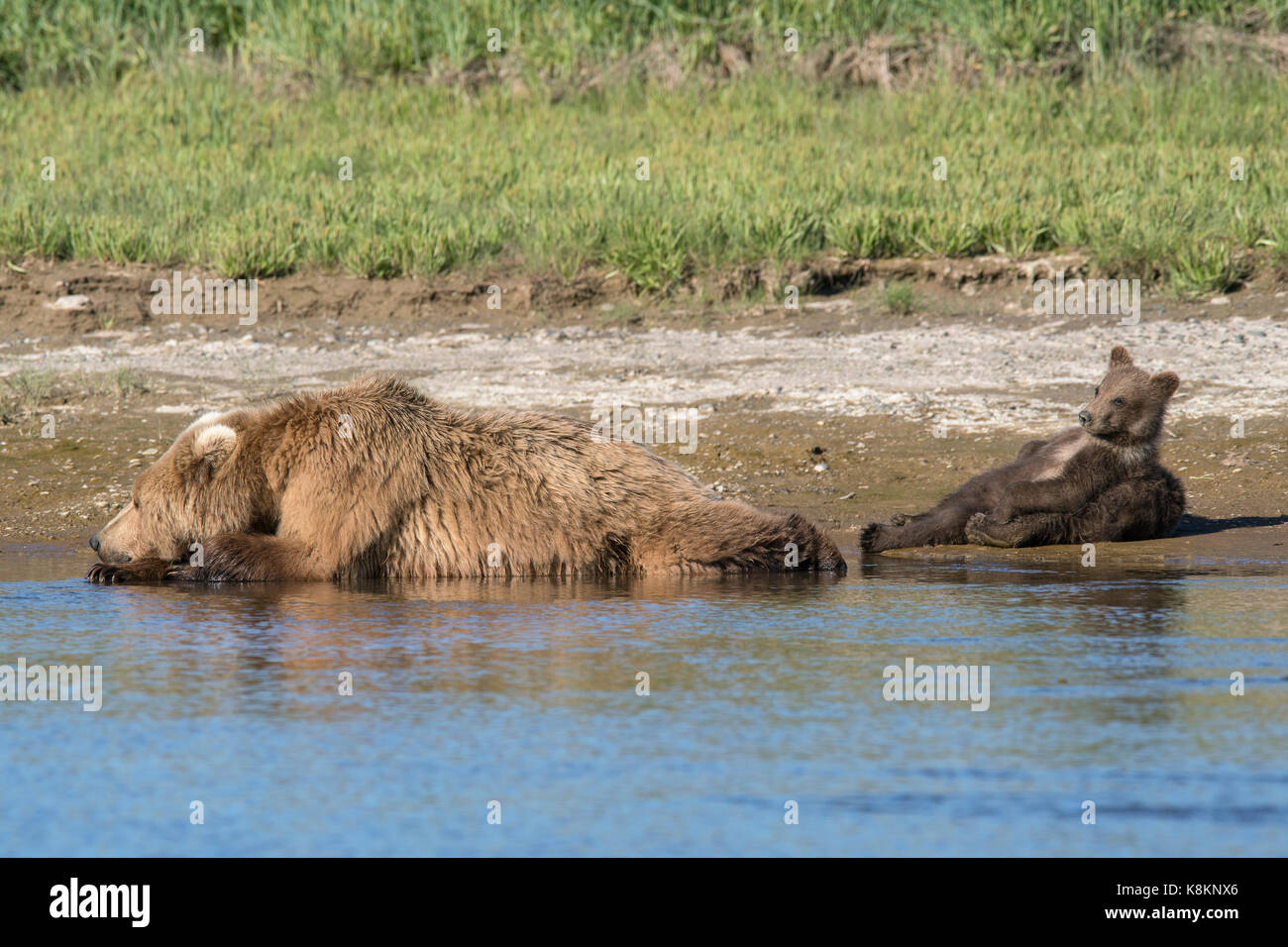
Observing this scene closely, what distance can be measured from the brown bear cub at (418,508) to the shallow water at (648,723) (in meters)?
0.26

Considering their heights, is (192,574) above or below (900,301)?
below

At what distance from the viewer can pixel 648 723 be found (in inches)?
203

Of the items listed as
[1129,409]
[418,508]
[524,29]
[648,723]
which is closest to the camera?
[648,723]

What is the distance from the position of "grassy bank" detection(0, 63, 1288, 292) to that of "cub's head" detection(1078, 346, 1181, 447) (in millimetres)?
4273

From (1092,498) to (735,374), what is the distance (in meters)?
3.37

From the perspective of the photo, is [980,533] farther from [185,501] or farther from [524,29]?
[524,29]

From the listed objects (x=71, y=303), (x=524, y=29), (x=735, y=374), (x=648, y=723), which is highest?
(x=524, y=29)

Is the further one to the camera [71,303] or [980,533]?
[71,303]

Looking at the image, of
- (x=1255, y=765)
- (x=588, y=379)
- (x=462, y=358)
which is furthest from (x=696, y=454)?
(x=1255, y=765)

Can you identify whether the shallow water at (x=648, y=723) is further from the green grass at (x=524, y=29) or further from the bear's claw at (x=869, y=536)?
the green grass at (x=524, y=29)

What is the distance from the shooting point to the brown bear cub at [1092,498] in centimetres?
874

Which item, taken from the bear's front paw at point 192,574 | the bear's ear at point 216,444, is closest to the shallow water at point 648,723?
the bear's front paw at point 192,574

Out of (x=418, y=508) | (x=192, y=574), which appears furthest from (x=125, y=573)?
(x=418, y=508)

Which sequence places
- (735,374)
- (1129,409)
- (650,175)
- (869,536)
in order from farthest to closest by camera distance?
(650,175)
(735,374)
(1129,409)
(869,536)
